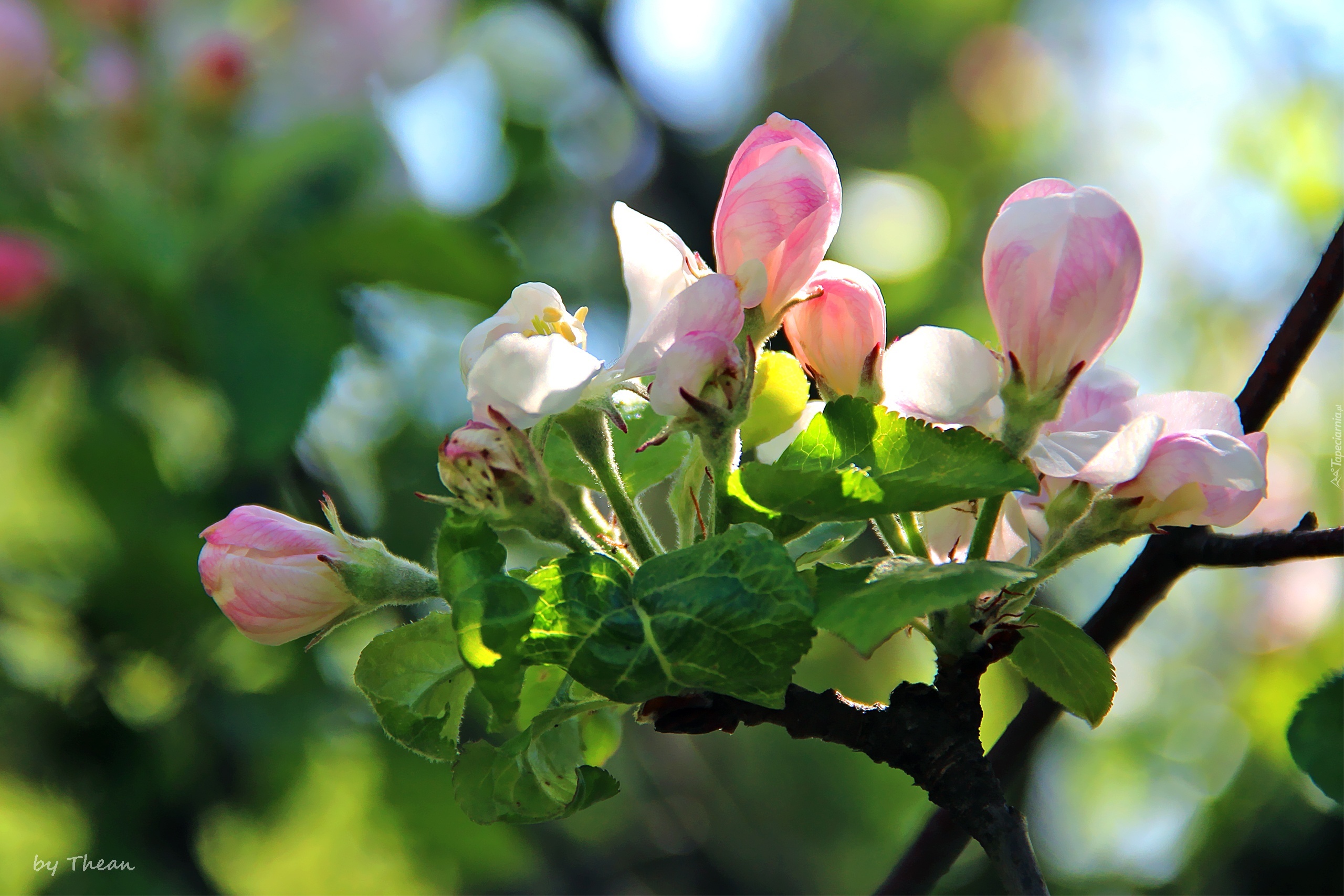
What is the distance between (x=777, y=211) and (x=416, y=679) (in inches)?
12.8

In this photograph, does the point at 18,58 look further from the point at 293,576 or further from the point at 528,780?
the point at 528,780

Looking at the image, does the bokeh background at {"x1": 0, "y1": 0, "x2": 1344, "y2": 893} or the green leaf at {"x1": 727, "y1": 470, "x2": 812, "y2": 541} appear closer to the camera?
the green leaf at {"x1": 727, "y1": 470, "x2": 812, "y2": 541}

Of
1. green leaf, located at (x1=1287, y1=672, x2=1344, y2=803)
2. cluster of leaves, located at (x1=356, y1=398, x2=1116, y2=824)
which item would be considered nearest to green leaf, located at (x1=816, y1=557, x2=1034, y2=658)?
cluster of leaves, located at (x1=356, y1=398, x2=1116, y2=824)

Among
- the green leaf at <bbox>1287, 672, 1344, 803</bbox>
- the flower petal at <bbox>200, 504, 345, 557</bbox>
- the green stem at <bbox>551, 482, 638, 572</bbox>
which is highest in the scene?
the green leaf at <bbox>1287, 672, 1344, 803</bbox>

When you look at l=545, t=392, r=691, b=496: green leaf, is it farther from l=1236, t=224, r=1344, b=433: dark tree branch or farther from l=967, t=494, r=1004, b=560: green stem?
l=1236, t=224, r=1344, b=433: dark tree branch

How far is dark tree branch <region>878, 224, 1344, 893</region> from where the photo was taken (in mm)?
580

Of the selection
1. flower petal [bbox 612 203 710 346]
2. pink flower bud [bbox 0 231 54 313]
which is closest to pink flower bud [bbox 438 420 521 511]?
flower petal [bbox 612 203 710 346]

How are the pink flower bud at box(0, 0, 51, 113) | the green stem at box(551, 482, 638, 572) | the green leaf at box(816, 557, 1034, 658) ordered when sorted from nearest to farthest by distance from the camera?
the green leaf at box(816, 557, 1034, 658) → the green stem at box(551, 482, 638, 572) → the pink flower bud at box(0, 0, 51, 113)

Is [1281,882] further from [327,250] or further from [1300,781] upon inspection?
[327,250]

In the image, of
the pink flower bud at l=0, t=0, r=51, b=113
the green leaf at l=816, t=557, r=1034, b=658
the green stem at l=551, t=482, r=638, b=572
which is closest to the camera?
the green leaf at l=816, t=557, r=1034, b=658

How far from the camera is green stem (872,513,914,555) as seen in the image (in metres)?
0.59

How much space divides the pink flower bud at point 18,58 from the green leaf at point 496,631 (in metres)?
1.59

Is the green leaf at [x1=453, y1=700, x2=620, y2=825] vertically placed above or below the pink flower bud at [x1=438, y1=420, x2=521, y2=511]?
below

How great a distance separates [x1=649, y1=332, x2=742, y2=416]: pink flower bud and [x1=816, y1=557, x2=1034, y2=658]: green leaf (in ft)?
0.39
